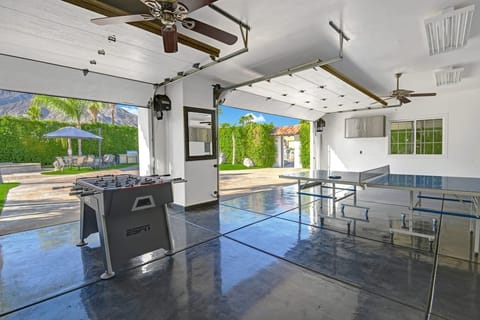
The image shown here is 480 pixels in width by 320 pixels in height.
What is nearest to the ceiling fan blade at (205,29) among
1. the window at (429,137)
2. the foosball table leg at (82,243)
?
the foosball table leg at (82,243)

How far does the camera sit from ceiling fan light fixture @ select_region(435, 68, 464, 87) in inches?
192

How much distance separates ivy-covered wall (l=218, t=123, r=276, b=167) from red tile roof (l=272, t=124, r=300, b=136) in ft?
1.35

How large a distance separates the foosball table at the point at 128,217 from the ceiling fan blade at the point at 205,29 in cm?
177

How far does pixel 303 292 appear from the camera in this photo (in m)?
2.24

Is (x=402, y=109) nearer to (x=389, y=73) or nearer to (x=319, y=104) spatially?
(x=319, y=104)

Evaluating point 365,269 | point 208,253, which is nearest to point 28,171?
point 208,253

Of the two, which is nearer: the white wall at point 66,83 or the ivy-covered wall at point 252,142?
the white wall at point 66,83

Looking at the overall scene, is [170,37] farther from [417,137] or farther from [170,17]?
[417,137]

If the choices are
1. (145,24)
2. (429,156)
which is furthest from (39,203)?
(429,156)

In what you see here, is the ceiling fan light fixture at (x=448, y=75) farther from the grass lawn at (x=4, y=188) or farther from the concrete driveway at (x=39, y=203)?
the grass lawn at (x=4, y=188)

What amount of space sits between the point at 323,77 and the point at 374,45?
4.10ft

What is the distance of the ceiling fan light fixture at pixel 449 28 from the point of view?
2.73m

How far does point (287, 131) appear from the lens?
1512 cm

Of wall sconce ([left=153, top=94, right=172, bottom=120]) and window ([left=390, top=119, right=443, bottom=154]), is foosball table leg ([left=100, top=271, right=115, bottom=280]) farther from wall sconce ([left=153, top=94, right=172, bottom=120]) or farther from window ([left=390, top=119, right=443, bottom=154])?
window ([left=390, top=119, right=443, bottom=154])
